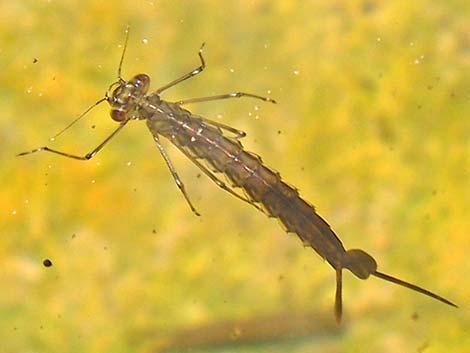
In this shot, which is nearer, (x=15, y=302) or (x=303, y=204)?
(x=303, y=204)

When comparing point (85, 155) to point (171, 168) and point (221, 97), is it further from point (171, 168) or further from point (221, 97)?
point (221, 97)

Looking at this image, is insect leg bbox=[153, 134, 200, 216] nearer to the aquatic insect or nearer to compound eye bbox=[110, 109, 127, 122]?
the aquatic insect

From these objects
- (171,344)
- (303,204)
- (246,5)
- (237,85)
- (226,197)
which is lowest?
(171,344)

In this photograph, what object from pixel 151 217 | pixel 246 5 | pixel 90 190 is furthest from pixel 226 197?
pixel 246 5

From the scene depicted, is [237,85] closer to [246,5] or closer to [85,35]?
[246,5]

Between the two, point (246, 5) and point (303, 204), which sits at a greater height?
point (246, 5)

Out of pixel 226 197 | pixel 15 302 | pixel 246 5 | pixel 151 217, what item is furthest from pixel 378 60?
pixel 15 302

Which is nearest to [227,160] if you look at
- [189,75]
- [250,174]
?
[250,174]
